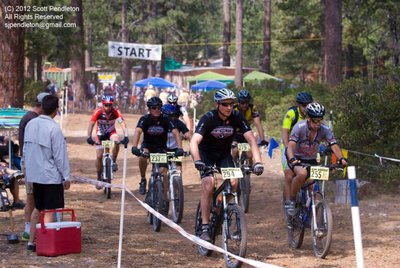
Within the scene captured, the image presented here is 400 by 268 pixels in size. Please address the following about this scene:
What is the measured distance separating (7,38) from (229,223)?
11592 mm

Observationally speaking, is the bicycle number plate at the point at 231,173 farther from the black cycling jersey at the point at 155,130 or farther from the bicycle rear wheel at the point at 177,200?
the black cycling jersey at the point at 155,130

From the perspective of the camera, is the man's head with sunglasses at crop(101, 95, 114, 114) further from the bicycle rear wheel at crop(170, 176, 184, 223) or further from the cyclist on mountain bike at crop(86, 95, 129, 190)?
the bicycle rear wheel at crop(170, 176, 184, 223)

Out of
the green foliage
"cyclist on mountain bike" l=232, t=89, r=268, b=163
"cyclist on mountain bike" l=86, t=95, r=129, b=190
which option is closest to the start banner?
the green foliage

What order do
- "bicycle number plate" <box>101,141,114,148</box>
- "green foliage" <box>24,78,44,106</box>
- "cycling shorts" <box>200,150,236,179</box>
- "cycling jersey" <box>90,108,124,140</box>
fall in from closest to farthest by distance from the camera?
1. "cycling shorts" <box>200,150,236,179</box>
2. "bicycle number plate" <box>101,141,114,148</box>
3. "cycling jersey" <box>90,108,124,140</box>
4. "green foliage" <box>24,78,44,106</box>

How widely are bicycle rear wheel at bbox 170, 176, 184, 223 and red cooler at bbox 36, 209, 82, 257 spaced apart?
2.81 metres

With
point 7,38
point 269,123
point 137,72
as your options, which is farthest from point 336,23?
point 137,72

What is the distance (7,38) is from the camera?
19.1 meters

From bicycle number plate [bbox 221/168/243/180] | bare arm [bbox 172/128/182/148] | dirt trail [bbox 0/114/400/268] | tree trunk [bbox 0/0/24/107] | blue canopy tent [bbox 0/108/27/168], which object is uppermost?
tree trunk [bbox 0/0/24/107]

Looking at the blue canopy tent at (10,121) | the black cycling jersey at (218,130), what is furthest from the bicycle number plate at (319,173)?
the blue canopy tent at (10,121)

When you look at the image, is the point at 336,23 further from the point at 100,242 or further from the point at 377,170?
the point at 100,242

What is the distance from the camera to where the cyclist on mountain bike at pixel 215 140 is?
921 centimetres

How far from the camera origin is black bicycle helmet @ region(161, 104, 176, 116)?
13.9m

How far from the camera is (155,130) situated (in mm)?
12758

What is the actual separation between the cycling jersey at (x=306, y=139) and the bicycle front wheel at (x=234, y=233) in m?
1.53
